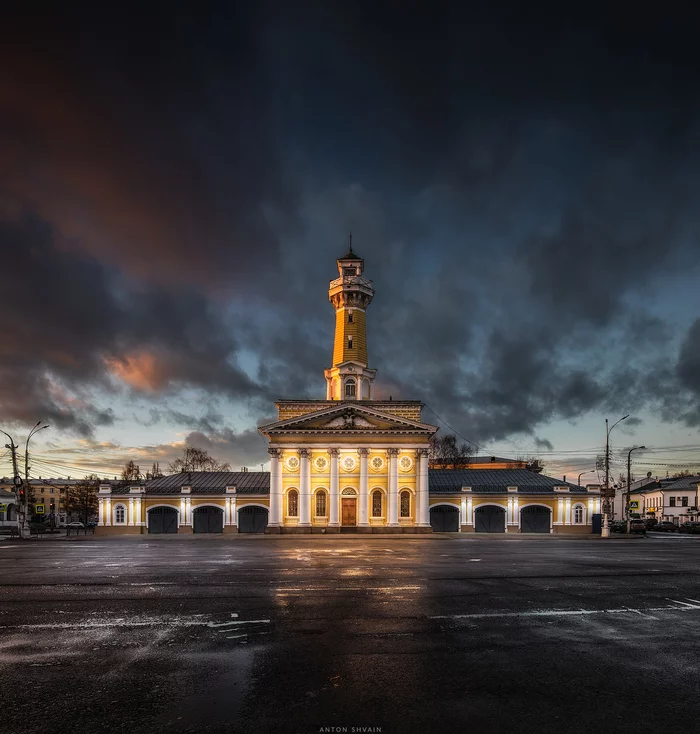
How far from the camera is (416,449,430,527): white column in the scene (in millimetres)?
51438

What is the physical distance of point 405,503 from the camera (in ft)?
173

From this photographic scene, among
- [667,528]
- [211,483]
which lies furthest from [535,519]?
[211,483]

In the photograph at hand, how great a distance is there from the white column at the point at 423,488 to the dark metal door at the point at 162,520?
2527cm

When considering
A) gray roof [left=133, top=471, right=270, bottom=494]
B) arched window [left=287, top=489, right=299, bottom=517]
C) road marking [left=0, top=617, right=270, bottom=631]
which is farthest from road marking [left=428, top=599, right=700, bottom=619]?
gray roof [left=133, top=471, right=270, bottom=494]

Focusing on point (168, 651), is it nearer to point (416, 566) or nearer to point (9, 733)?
point (9, 733)

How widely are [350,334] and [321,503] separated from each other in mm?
20082

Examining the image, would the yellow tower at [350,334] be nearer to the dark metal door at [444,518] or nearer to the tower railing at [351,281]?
the tower railing at [351,281]

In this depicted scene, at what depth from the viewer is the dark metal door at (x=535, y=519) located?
54938 mm

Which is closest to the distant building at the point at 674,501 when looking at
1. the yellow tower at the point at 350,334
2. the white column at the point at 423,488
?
the white column at the point at 423,488

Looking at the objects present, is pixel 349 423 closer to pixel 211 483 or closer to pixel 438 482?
pixel 438 482

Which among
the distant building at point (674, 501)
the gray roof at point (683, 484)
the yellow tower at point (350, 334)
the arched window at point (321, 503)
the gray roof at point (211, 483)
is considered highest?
the yellow tower at point (350, 334)

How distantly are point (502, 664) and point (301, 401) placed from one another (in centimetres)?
5004

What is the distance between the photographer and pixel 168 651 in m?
8.37

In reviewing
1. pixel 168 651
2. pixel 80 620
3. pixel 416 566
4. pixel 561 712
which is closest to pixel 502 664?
pixel 561 712
